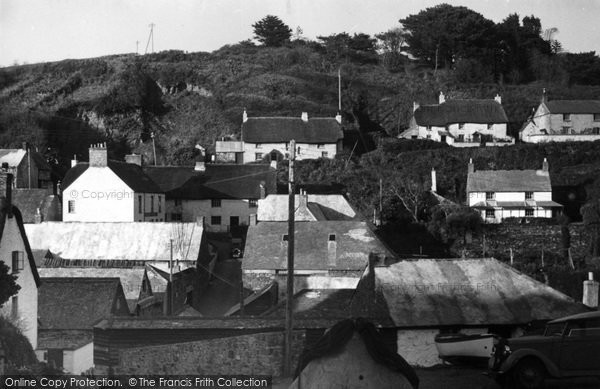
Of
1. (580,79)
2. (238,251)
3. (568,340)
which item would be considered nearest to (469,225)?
(238,251)

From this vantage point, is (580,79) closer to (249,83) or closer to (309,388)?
(249,83)

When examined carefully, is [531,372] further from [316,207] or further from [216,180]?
[216,180]

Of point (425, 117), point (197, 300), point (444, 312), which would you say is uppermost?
point (425, 117)

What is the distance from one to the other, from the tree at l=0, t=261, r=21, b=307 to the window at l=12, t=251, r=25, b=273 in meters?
0.84

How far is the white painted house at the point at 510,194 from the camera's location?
1817 inches

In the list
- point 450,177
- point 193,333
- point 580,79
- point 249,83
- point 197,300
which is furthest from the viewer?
point 580,79

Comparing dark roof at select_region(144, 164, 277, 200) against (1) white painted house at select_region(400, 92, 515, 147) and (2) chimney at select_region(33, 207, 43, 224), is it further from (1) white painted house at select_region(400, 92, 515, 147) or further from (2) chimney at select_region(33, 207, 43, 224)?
(1) white painted house at select_region(400, 92, 515, 147)

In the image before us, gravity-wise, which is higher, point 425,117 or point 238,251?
point 425,117

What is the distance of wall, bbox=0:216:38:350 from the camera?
1820 cm

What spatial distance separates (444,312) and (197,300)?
1547 cm

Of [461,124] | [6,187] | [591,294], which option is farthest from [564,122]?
[6,187]

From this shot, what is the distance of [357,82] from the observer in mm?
74062

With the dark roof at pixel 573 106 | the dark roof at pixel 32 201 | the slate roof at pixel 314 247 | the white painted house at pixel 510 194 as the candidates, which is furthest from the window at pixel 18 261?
the dark roof at pixel 573 106

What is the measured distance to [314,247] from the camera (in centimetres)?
3116
